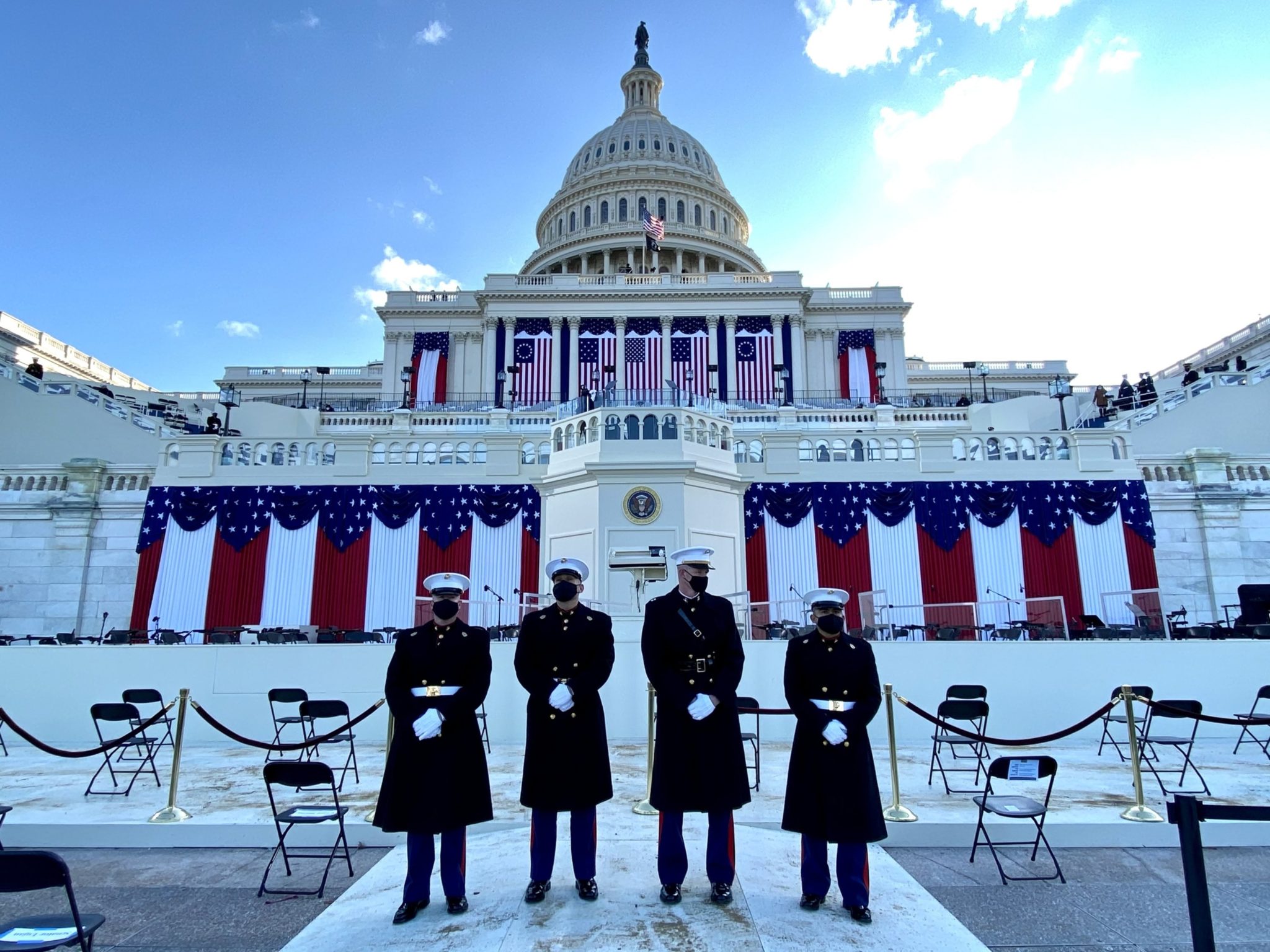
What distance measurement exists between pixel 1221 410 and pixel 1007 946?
86.2ft

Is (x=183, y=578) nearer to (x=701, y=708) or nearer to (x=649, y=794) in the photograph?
(x=649, y=794)

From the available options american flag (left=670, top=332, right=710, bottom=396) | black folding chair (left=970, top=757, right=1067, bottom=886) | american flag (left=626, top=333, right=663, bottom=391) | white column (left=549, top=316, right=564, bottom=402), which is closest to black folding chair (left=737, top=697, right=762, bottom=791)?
black folding chair (left=970, top=757, right=1067, bottom=886)

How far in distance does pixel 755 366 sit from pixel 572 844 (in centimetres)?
4764

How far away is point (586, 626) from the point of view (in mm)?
5336

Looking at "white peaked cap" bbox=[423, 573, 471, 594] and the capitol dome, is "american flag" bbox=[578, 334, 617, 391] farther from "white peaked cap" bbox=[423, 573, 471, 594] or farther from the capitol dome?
"white peaked cap" bbox=[423, 573, 471, 594]

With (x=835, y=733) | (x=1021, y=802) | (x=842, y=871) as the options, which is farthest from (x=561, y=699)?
(x=1021, y=802)

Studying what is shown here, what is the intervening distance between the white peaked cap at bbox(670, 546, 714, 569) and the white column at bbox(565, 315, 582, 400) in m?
44.5

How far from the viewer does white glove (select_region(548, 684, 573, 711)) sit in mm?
5168

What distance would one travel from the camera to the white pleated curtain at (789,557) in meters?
18.9

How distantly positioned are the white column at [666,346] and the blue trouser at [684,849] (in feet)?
145

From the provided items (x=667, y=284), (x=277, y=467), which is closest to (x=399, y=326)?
(x=667, y=284)

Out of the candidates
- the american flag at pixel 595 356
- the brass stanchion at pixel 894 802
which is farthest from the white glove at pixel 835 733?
the american flag at pixel 595 356

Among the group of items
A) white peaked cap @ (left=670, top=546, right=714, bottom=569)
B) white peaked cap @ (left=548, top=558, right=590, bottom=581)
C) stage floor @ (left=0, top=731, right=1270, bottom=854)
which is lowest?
stage floor @ (left=0, top=731, right=1270, bottom=854)

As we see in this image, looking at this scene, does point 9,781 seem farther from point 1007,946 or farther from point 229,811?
point 1007,946
